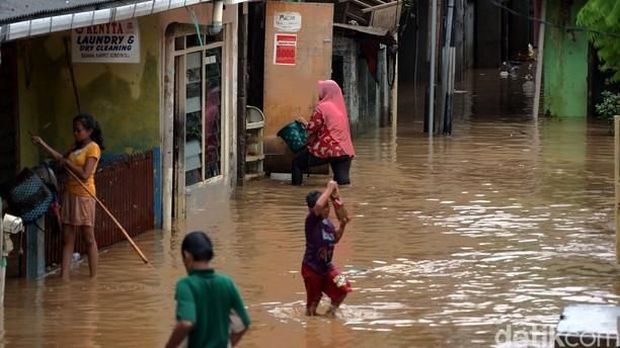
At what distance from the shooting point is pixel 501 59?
55.5m

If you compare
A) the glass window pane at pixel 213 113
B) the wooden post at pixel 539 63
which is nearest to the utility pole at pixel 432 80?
the wooden post at pixel 539 63

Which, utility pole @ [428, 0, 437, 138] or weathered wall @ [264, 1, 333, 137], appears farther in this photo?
utility pole @ [428, 0, 437, 138]

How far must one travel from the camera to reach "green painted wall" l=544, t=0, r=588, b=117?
32344 mm

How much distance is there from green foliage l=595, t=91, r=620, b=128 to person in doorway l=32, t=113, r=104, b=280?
18.5 meters

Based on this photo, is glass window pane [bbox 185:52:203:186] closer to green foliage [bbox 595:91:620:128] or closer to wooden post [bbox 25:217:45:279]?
wooden post [bbox 25:217:45:279]

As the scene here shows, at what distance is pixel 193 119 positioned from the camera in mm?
18156

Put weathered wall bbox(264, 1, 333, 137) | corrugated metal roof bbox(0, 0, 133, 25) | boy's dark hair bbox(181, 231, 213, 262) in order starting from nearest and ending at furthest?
boy's dark hair bbox(181, 231, 213, 262)
corrugated metal roof bbox(0, 0, 133, 25)
weathered wall bbox(264, 1, 333, 137)

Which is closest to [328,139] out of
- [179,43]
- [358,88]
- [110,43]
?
[179,43]

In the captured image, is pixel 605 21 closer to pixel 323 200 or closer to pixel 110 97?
pixel 110 97

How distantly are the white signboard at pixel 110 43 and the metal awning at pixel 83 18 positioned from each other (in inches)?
33.2

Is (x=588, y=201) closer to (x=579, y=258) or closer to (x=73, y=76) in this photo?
(x=579, y=258)

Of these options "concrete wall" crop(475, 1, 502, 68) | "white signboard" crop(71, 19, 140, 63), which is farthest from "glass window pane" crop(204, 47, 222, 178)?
"concrete wall" crop(475, 1, 502, 68)

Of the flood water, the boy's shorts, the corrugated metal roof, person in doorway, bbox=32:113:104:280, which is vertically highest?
the corrugated metal roof

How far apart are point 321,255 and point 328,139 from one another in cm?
Answer: 871
